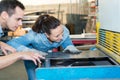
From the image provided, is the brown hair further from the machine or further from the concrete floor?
the concrete floor

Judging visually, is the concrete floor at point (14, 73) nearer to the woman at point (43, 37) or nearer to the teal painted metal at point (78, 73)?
the woman at point (43, 37)

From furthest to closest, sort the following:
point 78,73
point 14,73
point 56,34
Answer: point 14,73 → point 56,34 → point 78,73

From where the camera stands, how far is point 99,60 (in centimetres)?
141

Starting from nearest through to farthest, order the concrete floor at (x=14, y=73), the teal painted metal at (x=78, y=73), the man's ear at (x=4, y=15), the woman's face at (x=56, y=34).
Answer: the teal painted metal at (x=78, y=73)
the man's ear at (x=4, y=15)
the woman's face at (x=56, y=34)
the concrete floor at (x=14, y=73)

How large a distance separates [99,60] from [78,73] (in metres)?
0.35

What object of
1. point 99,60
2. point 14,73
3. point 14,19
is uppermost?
point 14,19

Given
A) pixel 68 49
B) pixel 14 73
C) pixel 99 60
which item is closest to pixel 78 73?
pixel 99 60

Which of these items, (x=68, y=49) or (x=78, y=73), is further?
(x=68, y=49)

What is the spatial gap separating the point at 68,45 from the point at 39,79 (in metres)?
0.90

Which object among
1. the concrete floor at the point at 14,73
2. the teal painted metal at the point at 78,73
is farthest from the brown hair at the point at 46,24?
the concrete floor at the point at 14,73

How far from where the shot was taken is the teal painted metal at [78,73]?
1.10 meters

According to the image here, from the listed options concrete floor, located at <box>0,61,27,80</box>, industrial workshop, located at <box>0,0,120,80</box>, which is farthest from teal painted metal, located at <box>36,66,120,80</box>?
concrete floor, located at <box>0,61,27,80</box>

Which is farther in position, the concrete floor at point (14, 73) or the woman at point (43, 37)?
the concrete floor at point (14, 73)

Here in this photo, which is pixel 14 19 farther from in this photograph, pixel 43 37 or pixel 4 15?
pixel 43 37
